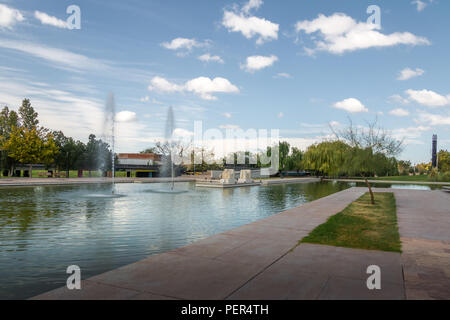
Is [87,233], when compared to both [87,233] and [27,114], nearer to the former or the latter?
[87,233]

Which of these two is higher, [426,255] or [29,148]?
[29,148]

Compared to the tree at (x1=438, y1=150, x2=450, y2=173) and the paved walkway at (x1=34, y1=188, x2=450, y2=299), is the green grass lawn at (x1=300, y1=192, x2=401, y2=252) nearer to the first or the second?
the paved walkway at (x1=34, y1=188, x2=450, y2=299)

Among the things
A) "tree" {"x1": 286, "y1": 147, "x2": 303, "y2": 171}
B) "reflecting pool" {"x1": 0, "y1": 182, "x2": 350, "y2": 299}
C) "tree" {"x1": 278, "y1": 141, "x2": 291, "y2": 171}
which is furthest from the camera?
"tree" {"x1": 278, "y1": 141, "x2": 291, "y2": 171}

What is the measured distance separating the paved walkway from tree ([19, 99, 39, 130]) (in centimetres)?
7474

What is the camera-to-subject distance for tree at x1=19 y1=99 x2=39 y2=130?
67.1 meters

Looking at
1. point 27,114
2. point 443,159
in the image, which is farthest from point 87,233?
point 443,159

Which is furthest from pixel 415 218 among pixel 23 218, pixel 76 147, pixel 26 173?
pixel 26 173

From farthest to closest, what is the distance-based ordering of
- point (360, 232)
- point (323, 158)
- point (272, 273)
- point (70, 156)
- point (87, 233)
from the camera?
point (323, 158) < point (70, 156) < point (87, 233) < point (360, 232) < point (272, 273)

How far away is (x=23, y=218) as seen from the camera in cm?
1072

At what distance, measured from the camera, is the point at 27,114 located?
221 feet

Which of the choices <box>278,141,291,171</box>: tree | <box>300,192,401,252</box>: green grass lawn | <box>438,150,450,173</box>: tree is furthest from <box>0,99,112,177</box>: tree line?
<box>438,150,450,173</box>: tree

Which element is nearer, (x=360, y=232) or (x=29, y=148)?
(x=360, y=232)

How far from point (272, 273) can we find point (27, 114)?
256 feet
